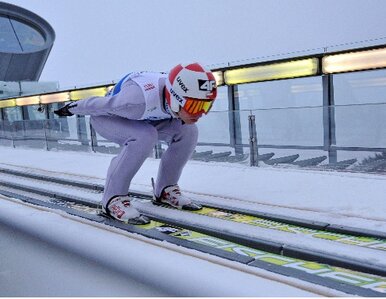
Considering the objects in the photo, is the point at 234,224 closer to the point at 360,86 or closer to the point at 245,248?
the point at 245,248

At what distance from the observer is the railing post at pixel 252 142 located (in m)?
6.48

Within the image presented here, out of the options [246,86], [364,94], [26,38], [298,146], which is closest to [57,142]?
[246,86]

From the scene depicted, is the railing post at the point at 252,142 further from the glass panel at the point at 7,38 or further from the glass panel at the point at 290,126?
the glass panel at the point at 7,38

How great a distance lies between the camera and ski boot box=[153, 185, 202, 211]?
11.2 feet

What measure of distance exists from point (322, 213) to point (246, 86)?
8937 mm

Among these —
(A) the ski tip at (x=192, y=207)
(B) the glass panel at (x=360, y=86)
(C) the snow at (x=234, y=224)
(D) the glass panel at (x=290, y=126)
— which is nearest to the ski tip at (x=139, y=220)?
(C) the snow at (x=234, y=224)

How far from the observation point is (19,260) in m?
2.35

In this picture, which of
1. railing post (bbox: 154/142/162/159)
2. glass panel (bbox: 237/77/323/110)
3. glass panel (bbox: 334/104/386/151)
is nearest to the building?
glass panel (bbox: 237/77/323/110)

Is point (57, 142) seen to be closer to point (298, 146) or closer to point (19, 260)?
point (298, 146)

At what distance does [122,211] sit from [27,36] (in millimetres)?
61619

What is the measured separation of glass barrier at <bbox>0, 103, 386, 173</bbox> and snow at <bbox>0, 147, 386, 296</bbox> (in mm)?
1204

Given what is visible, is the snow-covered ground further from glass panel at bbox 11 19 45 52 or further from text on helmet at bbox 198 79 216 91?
glass panel at bbox 11 19 45 52

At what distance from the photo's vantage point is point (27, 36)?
56.5m

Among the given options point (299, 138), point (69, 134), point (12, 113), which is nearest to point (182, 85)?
point (299, 138)
